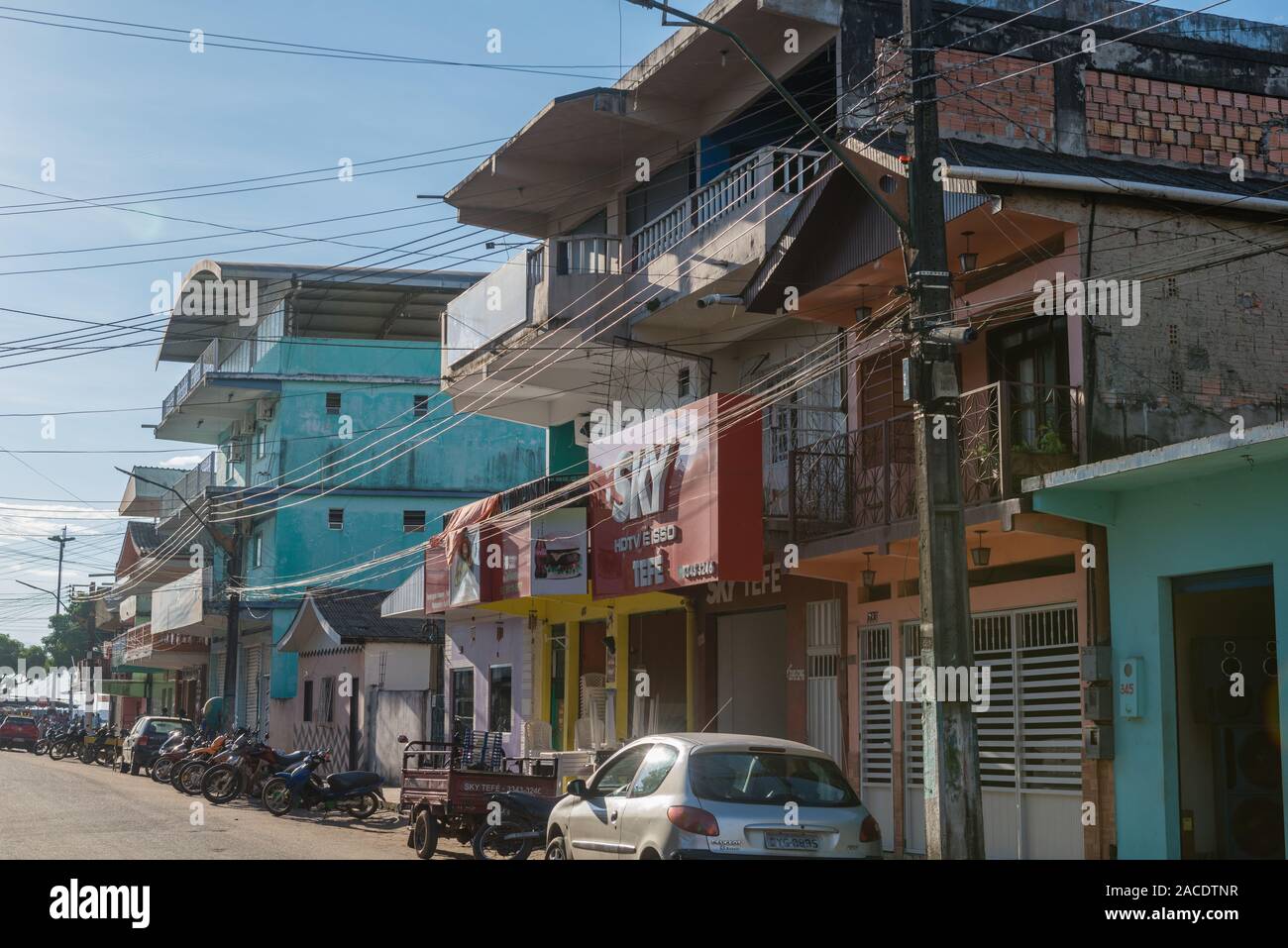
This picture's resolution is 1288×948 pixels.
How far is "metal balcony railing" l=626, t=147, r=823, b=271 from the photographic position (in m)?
21.3

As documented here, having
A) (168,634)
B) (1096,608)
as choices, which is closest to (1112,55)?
(1096,608)

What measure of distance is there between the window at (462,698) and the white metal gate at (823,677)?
13.7 meters

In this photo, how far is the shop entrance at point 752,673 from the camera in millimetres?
23062

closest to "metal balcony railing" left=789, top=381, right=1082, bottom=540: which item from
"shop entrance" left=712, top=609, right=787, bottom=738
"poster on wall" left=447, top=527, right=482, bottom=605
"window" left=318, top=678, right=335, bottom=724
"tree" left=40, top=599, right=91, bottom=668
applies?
"shop entrance" left=712, top=609, right=787, bottom=738

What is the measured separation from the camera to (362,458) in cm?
4712

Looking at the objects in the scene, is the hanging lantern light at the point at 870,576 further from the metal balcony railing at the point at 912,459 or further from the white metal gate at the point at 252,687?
the white metal gate at the point at 252,687

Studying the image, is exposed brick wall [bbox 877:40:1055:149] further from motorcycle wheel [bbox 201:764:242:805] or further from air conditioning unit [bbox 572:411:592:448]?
motorcycle wheel [bbox 201:764:242:805]

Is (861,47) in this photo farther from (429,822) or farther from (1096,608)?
(429,822)

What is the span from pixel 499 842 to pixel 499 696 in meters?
14.5

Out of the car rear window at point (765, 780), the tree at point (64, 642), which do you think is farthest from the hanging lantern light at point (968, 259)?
the tree at point (64, 642)

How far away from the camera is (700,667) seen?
77.6ft

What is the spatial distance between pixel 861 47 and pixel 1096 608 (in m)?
8.82

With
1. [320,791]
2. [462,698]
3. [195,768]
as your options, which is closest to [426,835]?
[320,791]

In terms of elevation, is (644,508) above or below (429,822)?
above
